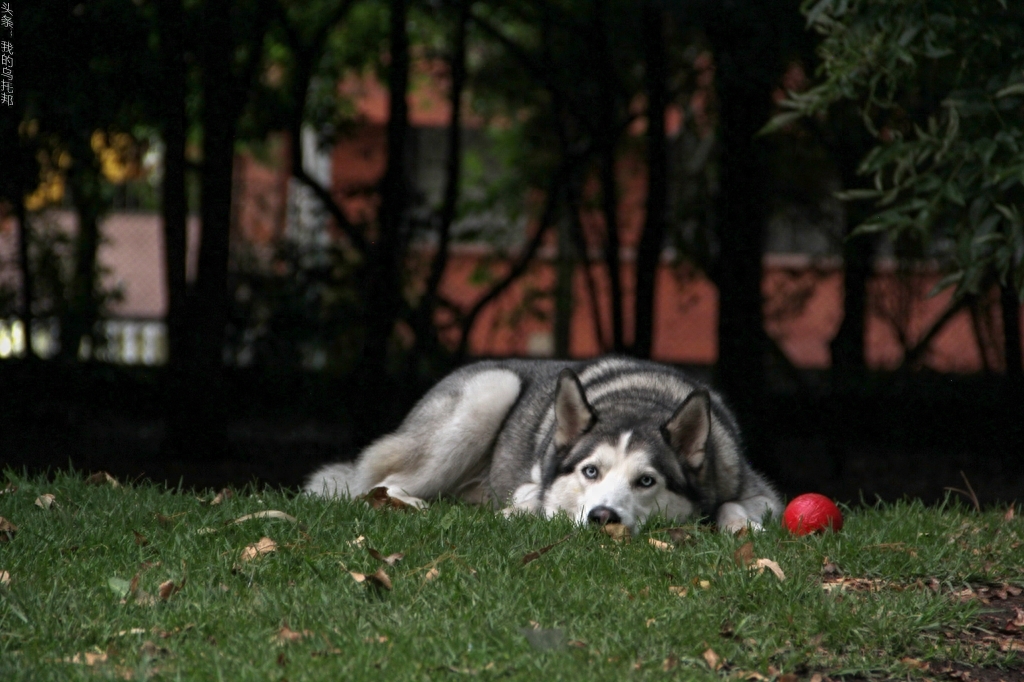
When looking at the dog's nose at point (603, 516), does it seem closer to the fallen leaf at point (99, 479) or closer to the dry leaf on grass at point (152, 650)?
the dry leaf on grass at point (152, 650)

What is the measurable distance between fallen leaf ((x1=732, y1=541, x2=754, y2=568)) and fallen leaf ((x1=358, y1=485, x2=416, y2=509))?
1.47 metres

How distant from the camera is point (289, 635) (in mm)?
3379

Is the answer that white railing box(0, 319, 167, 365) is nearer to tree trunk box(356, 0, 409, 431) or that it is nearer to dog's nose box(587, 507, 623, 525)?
tree trunk box(356, 0, 409, 431)

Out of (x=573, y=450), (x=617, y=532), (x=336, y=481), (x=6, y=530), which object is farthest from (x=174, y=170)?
(x=617, y=532)

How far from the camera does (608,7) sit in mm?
10273

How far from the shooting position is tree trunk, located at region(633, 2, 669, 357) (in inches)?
378

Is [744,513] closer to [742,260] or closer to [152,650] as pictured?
[152,650]

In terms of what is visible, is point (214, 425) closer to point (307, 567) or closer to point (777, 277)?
point (307, 567)

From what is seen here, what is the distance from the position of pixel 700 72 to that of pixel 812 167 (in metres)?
1.88

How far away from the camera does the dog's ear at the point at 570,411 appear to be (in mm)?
4941

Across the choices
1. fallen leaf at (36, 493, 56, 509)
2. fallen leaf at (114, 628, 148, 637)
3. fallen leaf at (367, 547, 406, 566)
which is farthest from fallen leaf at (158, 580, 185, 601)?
fallen leaf at (36, 493, 56, 509)

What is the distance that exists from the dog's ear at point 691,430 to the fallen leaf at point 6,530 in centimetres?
264

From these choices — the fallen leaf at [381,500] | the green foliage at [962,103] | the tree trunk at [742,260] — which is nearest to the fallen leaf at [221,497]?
the fallen leaf at [381,500]

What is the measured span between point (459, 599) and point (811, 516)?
165 cm
